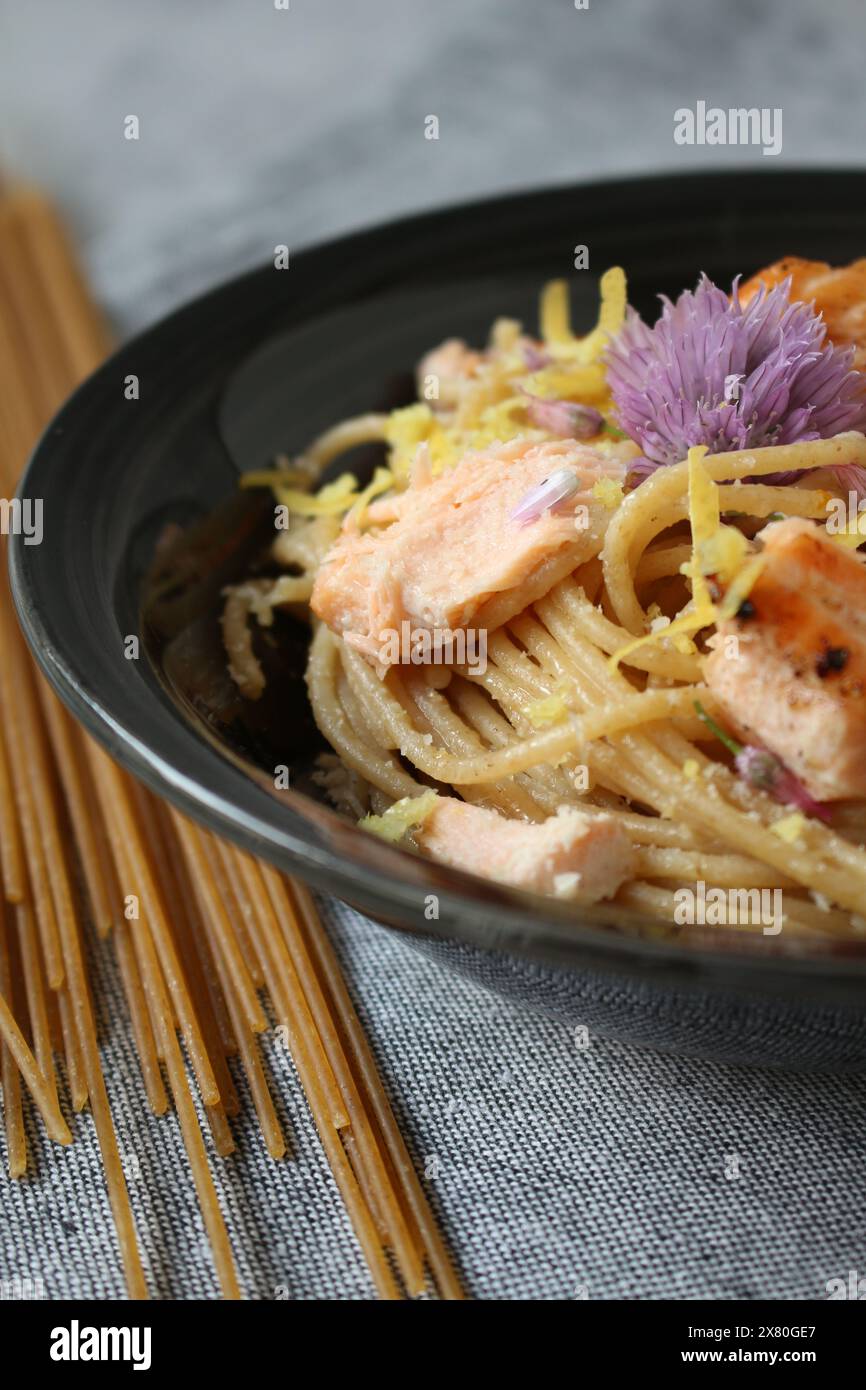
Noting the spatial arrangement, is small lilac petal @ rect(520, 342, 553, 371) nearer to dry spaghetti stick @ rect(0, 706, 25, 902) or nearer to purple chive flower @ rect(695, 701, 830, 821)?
purple chive flower @ rect(695, 701, 830, 821)

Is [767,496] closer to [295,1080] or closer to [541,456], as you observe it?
[541,456]

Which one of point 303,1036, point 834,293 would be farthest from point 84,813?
point 834,293

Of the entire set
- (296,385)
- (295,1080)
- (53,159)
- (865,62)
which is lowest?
(295,1080)

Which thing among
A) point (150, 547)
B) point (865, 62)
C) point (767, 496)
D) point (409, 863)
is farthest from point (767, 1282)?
point (865, 62)

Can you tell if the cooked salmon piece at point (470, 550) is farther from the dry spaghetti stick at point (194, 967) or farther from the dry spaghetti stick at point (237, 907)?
the dry spaghetti stick at point (194, 967)

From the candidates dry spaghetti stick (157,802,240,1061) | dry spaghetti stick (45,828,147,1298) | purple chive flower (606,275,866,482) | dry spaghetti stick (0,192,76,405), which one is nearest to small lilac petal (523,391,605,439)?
purple chive flower (606,275,866,482)
